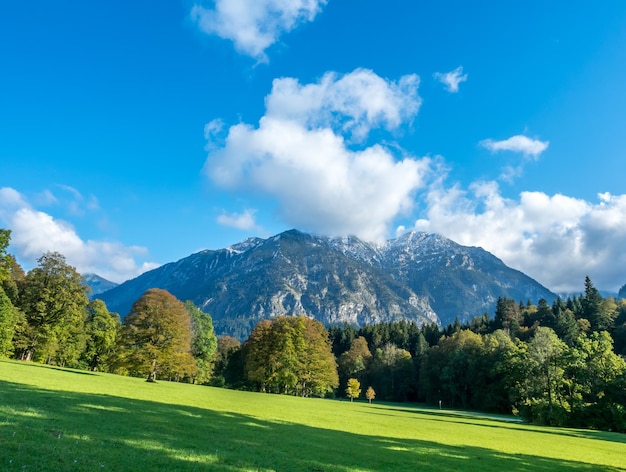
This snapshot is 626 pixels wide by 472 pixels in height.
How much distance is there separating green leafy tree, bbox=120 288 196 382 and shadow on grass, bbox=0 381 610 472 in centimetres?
3333

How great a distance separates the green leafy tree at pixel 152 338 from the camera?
186ft

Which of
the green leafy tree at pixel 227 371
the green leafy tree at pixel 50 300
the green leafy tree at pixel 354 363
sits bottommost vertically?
the green leafy tree at pixel 227 371

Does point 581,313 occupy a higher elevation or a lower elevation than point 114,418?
higher

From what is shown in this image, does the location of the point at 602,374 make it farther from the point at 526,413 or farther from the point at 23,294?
the point at 23,294

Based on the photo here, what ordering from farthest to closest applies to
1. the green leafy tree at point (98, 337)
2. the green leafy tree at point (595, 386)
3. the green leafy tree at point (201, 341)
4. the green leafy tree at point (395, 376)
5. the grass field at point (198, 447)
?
1. the green leafy tree at point (395, 376)
2. the green leafy tree at point (201, 341)
3. the green leafy tree at point (98, 337)
4. the green leafy tree at point (595, 386)
5. the grass field at point (198, 447)

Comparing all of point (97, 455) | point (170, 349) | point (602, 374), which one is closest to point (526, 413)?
point (602, 374)

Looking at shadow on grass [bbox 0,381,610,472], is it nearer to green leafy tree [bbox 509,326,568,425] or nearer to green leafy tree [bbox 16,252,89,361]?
green leafy tree [bbox 16,252,89,361]

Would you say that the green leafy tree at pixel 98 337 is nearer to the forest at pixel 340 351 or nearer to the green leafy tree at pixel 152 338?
the forest at pixel 340 351

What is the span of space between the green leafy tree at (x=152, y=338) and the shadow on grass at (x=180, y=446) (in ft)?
109

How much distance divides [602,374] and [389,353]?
8038cm

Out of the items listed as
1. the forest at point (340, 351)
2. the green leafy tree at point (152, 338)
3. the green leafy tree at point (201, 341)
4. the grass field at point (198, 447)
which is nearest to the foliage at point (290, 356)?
the forest at point (340, 351)

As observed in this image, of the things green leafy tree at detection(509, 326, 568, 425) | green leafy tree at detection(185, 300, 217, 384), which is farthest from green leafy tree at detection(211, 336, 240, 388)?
green leafy tree at detection(509, 326, 568, 425)

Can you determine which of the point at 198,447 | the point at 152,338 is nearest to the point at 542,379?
the point at 152,338

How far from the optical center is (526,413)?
222 feet
